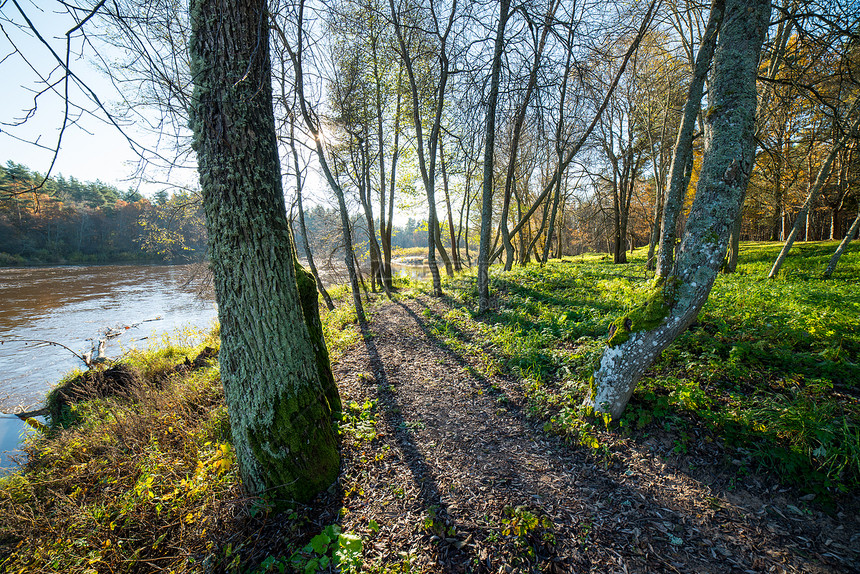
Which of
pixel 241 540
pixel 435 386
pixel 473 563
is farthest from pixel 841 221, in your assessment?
pixel 241 540

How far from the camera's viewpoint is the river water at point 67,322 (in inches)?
338

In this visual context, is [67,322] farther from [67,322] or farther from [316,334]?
[316,334]

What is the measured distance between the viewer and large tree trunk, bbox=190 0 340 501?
8.23 ft

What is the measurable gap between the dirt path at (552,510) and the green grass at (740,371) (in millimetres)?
296

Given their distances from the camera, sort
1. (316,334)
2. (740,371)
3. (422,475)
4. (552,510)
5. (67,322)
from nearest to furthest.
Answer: (552,510), (422,475), (740,371), (316,334), (67,322)

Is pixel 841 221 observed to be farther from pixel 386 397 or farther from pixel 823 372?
pixel 386 397

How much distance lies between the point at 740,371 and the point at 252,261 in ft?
16.5

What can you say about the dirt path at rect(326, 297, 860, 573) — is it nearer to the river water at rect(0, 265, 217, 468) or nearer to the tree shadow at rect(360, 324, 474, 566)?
the tree shadow at rect(360, 324, 474, 566)

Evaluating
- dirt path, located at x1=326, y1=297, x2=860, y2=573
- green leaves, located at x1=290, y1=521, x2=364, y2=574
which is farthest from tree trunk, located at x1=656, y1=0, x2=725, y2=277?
green leaves, located at x1=290, y1=521, x2=364, y2=574

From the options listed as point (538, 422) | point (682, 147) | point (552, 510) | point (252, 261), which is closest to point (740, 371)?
point (538, 422)

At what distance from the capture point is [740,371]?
10.7ft

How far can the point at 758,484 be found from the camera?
2.47 meters

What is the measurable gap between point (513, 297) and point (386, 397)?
178 inches

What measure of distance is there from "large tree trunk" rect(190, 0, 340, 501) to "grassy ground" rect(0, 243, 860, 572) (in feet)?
1.51
